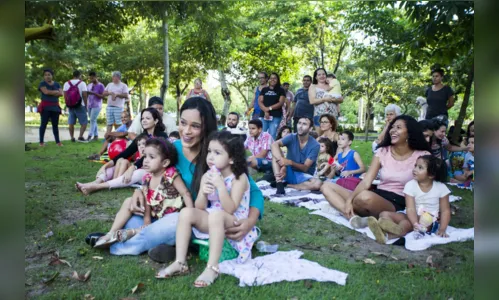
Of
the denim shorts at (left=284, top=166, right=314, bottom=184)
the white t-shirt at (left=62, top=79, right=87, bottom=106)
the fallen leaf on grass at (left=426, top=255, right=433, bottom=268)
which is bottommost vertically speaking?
the fallen leaf on grass at (left=426, top=255, right=433, bottom=268)

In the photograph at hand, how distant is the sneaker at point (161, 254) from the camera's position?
2.38 meters

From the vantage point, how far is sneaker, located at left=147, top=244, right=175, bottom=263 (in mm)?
2383

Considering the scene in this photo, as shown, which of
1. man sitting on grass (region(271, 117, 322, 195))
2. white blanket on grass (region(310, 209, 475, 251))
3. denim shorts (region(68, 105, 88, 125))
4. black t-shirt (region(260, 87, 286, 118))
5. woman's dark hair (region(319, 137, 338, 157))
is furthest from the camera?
black t-shirt (region(260, 87, 286, 118))

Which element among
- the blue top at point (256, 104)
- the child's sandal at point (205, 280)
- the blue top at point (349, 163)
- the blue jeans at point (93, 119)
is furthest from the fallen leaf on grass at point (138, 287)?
the blue top at point (256, 104)

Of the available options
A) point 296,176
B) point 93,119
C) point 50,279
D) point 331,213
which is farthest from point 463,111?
point 93,119

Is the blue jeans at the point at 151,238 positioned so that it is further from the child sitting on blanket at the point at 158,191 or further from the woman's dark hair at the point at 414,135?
the woman's dark hair at the point at 414,135

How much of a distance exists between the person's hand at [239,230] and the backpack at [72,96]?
431 cm

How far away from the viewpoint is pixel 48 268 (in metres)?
2.27

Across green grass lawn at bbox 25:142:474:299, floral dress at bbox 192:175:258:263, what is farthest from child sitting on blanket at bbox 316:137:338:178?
floral dress at bbox 192:175:258:263

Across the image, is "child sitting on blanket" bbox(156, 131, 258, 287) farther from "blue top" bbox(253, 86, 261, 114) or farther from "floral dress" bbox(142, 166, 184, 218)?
"blue top" bbox(253, 86, 261, 114)

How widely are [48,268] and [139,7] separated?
7.53 feet

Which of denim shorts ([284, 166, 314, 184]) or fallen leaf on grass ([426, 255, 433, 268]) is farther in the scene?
denim shorts ([284, 166, 314, 184])

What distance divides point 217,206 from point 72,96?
4418 mm

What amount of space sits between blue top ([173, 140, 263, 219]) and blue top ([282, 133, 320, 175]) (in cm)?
226
